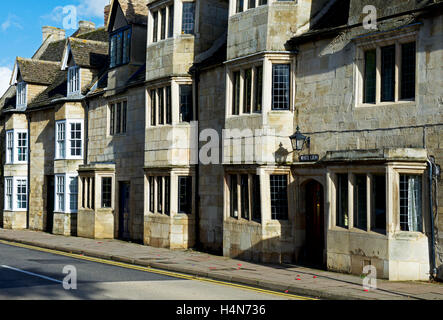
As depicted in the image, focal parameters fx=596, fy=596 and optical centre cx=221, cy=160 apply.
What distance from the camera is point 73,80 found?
1190 inches

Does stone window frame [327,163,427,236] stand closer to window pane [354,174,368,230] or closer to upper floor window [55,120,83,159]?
window pane [354,174,368,230]

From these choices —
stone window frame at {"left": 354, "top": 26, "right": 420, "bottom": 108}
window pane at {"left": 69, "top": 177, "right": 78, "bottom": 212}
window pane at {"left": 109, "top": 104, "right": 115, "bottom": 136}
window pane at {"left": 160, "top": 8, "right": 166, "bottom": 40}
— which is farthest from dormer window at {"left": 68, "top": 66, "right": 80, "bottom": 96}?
stone window frame at {"left": 354, "top": 26, "right": 420, "bottom": 108}

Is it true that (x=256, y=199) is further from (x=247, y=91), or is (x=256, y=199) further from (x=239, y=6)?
(x=239, y=6)

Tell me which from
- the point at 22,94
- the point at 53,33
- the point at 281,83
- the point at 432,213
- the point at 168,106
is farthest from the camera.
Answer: the point at 53,33

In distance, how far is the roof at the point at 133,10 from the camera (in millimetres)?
26281

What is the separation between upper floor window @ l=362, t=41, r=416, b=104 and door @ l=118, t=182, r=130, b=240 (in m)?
13.3

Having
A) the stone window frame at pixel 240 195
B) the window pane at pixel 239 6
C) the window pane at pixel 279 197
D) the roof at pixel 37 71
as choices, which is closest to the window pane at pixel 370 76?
the window pane at pixel 279 197

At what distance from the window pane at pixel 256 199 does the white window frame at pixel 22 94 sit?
65.8 feet

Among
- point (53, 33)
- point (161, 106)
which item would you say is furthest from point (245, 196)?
point (53, 33)

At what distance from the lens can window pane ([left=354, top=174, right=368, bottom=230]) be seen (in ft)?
51.3

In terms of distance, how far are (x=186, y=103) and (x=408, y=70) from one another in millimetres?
9440
